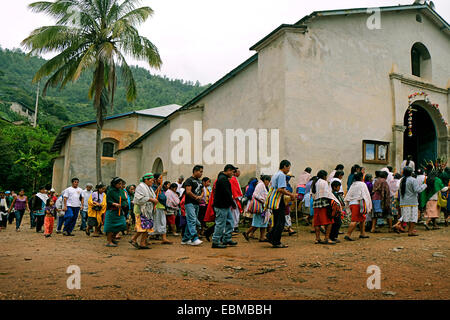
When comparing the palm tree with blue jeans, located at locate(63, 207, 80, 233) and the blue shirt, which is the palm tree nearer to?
blue jeans, located at locate(63, 207, 80, 233)

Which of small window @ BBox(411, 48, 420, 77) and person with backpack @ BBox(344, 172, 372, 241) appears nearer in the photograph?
person with backpack @ BBox(344, 172, 372, 241)

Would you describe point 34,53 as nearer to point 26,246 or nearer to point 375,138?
point 26,246

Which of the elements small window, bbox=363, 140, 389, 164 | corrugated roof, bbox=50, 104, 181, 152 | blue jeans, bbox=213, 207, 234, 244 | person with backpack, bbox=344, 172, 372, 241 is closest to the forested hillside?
corrugated roof, bbox=50, 104, 181, 152

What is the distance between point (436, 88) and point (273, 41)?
747cm

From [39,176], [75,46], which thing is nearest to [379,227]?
[75,46]

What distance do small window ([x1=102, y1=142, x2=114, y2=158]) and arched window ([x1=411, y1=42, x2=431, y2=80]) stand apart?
1953 centimetres

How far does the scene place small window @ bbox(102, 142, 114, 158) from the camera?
25.6 meters

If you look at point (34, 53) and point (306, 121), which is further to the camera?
point (34, 53)

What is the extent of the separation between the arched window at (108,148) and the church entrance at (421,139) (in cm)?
1884

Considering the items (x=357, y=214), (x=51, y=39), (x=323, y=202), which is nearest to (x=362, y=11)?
(x=357, y=214)

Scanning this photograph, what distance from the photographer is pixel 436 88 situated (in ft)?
47.7

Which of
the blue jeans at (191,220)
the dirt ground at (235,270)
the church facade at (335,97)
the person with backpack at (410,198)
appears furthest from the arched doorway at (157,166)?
the person with backpack at (410,198)

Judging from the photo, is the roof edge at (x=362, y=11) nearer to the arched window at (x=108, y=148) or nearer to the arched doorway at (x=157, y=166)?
the arched doorway at (x=157, y=166)

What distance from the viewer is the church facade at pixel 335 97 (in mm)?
11562
